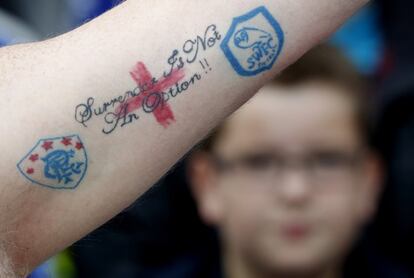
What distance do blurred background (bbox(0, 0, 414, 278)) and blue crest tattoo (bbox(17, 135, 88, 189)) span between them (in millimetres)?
1556

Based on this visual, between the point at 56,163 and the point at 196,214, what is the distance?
1898mm

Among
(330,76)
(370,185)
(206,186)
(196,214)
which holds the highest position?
(330,76)

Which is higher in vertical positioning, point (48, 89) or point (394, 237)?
point (48, 89)

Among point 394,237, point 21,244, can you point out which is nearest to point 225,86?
point 21,244

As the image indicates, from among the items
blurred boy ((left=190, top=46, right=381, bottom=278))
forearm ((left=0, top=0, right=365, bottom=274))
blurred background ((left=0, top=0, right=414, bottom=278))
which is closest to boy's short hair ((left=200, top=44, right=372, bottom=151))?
blurred boy ((left=190, top=46, right=381, bottom=278))

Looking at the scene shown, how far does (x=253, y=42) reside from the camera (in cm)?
152

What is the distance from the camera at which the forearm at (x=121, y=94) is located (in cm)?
146

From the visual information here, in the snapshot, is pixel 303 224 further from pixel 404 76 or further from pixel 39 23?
pixel 39 23

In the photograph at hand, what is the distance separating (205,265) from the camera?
3.05m

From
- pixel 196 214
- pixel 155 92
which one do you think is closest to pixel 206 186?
pixel 196 214

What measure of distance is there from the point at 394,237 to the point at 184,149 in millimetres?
1967

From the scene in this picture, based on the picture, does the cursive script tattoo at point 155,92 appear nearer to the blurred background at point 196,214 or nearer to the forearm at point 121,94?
the forearm at point 121,94

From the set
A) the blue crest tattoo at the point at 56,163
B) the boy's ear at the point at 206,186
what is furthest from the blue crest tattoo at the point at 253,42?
the boy's ear at the point at 206,186

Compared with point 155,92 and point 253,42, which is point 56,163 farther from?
point 253,42
